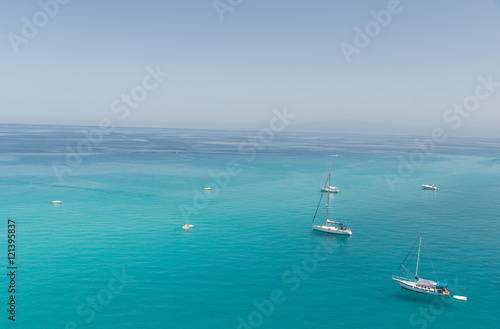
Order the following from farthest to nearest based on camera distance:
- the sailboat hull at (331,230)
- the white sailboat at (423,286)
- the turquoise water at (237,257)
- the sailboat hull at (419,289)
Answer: the sailboat hull at (331,230) < the white sailboat at (423,286) < the sailboat hull at (419,289) < the turquoise water at (237,257)

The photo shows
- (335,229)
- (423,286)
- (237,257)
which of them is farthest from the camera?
(335,229)

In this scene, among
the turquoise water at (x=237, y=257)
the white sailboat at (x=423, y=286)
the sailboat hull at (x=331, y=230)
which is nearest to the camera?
the turquoise water at (x=237, y=257)

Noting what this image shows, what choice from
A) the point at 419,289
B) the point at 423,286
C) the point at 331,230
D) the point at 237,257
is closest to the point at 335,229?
the point at 331,230

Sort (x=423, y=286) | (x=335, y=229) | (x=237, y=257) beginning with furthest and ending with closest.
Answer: (x=335, y=229) < (x=237, y=257) < (x=423, y=286)

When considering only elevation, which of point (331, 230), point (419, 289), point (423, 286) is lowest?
point (419, 289)

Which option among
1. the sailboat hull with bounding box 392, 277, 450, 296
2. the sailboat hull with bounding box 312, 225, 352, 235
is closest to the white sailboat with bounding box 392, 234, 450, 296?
the sailboat hull with bounding box 392, 277, 450, 296

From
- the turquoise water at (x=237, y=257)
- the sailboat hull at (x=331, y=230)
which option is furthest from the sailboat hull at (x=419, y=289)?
the sailboat hull at (x=331, y=230)

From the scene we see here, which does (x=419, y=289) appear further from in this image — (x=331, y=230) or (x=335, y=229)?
(x=331, y=230)

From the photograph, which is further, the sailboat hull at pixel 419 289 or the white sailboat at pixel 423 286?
the white sailboat at pixel 423 286

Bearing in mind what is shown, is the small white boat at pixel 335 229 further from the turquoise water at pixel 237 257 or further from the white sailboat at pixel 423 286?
the white sailboat at pixel 423 286

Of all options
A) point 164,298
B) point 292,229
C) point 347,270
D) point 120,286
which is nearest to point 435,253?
point 347,270

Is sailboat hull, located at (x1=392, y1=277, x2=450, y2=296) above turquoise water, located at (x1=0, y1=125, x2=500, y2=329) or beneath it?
beneath

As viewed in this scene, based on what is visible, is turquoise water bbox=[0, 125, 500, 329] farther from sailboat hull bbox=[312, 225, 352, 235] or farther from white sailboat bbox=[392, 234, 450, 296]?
sailboat hull bbox=[312, 225, 352, 235]
